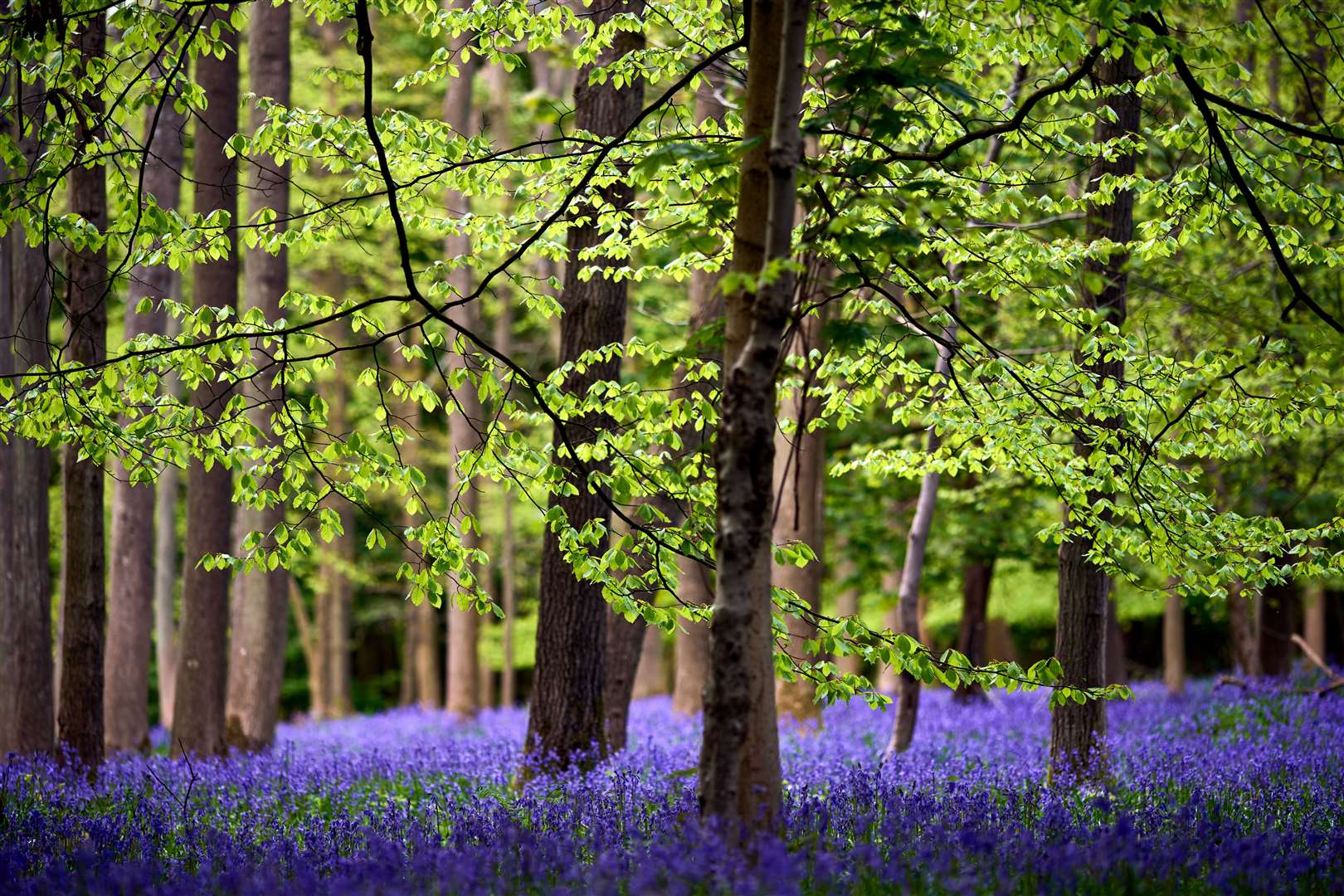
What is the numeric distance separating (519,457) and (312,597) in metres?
35.8

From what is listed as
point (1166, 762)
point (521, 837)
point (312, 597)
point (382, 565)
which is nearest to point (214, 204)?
point (521, 837)

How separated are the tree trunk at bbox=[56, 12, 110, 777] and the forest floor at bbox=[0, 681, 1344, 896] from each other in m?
0.45

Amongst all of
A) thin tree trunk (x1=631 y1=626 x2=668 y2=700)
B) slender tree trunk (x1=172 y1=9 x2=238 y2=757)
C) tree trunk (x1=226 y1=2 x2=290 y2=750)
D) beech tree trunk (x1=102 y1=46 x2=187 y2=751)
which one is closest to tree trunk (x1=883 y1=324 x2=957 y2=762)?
slender tree trunk (x1=172 y1=9 x2=238 y2=757)

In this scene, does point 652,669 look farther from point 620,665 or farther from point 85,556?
point 85,556

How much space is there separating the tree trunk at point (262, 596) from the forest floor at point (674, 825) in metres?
3.11

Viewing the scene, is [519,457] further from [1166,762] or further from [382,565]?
[382,565]

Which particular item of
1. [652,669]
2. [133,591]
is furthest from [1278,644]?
[133,591]

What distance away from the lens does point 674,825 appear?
551 cm

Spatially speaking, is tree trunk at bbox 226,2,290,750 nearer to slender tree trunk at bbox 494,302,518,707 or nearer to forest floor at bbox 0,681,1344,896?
forest floor at bbox 0,681,1344,896

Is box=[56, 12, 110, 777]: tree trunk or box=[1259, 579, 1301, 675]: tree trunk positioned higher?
box=[56, 12, 110, 777]: tree trunk

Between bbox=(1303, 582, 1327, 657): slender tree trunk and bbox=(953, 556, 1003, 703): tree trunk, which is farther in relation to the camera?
bbox=(1303, 582, 1327, 657): slender tree trunk

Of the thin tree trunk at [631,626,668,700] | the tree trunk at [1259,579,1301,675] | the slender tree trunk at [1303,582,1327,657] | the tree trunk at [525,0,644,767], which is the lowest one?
the thin tree trunk at [631,626,668,700]

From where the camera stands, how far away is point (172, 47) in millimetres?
6758

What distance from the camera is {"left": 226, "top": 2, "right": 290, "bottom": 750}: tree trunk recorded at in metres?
13.1
